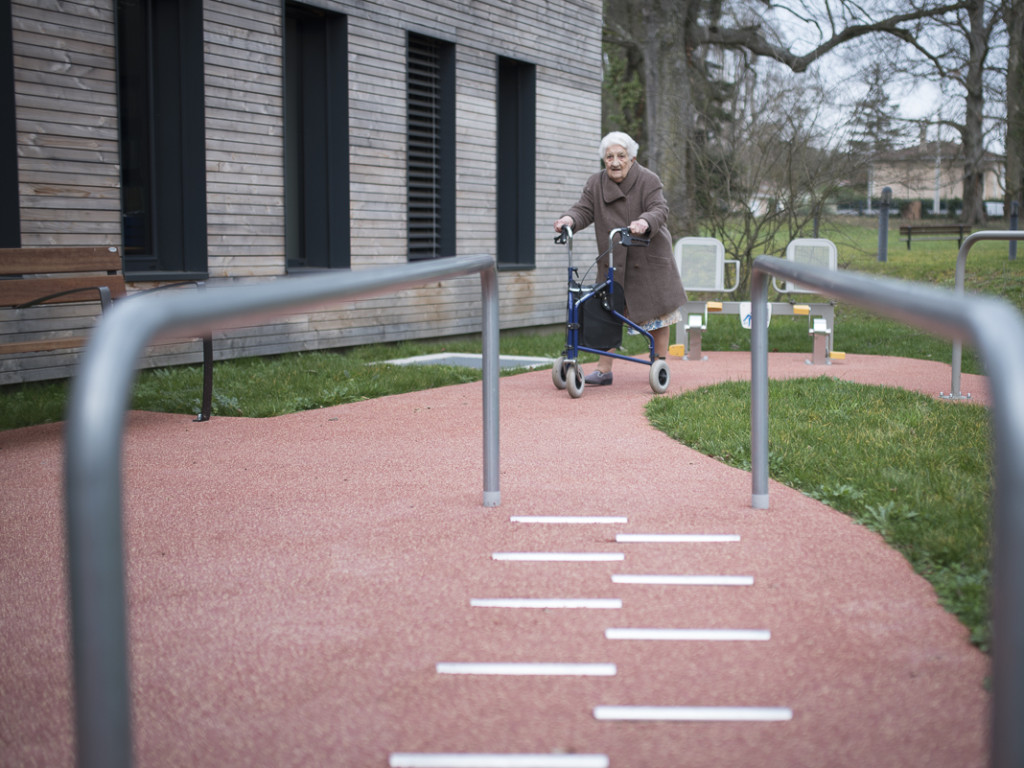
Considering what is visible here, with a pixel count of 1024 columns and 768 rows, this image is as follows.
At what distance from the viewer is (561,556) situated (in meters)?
3.57

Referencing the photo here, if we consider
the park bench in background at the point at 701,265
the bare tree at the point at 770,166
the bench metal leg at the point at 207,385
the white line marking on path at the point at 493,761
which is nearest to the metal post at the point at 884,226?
the bare tree at the point at 770,166

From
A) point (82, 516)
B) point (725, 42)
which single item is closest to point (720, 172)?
point (725, 42)

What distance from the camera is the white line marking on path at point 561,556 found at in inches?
139

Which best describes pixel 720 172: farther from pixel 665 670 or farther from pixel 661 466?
pixel 665 670

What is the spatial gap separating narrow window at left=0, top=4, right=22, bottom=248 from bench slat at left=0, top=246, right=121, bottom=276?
970mm

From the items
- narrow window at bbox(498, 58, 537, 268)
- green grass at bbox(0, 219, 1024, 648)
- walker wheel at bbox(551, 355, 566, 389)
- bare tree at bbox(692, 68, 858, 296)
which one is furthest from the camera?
bare tree at bbox(692, 68, 858, 296)

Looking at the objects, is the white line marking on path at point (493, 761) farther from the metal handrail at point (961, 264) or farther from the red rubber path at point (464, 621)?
the metal handrail at point (961, 264)

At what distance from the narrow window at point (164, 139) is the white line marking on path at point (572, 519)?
546cm

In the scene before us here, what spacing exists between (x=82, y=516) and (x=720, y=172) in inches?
538

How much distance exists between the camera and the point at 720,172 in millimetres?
14289

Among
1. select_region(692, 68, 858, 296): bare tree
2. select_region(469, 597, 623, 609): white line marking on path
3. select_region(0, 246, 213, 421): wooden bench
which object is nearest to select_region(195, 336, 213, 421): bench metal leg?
select_region(0, 246, 213, 421): wooden bench

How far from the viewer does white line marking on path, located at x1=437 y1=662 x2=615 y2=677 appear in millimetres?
2596

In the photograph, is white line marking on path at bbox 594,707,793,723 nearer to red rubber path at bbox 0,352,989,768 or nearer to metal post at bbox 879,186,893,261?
red rubber path at bbox 0,352,989,768

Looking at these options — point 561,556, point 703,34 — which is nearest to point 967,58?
point 703,34
